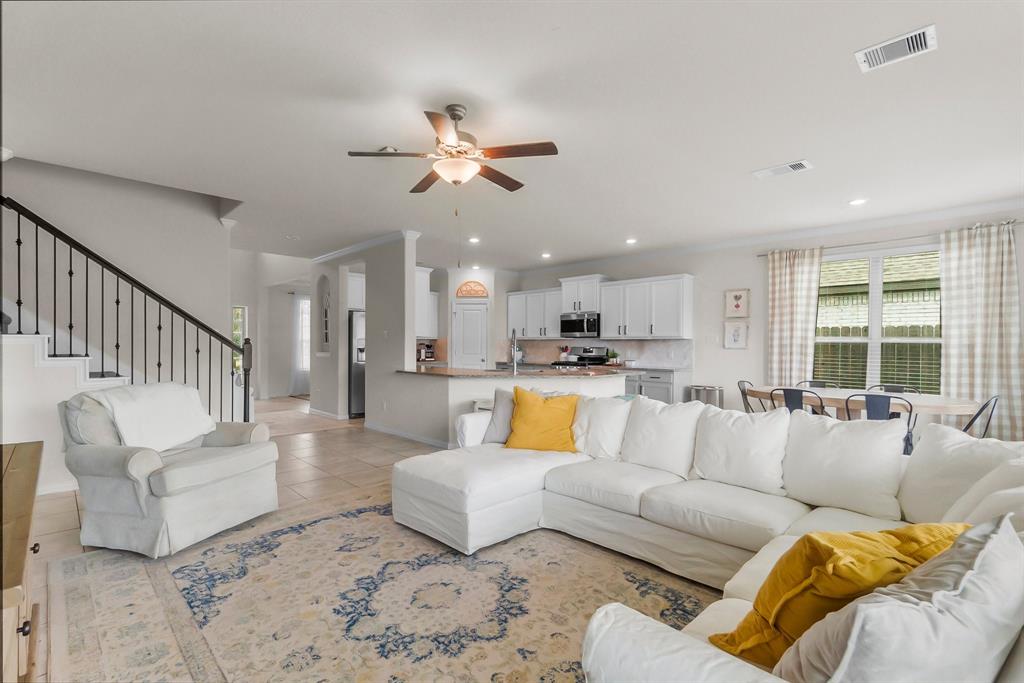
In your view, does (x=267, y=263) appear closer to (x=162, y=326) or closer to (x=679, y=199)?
(x=162, y=326)

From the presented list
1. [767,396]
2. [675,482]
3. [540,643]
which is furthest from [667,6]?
[767,396]

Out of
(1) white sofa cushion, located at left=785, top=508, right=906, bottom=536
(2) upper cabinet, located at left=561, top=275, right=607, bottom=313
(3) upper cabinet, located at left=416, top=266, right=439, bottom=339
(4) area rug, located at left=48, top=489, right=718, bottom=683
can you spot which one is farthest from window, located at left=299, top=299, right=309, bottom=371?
(1) white sofa cushion, located at left=785, top=508, right=906, bottom=536

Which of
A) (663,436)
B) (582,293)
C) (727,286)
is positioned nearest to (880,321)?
(727,286)

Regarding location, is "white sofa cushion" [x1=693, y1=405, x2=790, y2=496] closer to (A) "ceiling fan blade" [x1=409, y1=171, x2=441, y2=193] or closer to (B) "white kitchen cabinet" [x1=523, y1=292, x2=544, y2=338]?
(A) "ceiling fan blade" [x1=409, y1=171, x2=441, y2=193]

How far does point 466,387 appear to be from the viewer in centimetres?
578

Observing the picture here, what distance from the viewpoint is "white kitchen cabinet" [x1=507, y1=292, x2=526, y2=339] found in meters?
9.36

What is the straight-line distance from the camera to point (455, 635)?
2.25 metres

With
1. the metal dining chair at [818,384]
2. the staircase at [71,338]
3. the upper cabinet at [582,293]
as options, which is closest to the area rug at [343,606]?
the staircase at [71,338]

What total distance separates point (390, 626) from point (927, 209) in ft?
19.8

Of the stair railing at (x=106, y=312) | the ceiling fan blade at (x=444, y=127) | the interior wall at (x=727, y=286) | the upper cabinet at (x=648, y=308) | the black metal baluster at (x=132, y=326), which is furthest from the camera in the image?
the upper cabinet at (x=648, y=308)

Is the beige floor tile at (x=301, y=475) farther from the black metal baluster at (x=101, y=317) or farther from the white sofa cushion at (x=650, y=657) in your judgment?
the white sofa cushion at (x=650, y=657)

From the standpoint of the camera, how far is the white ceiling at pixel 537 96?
7.60ft

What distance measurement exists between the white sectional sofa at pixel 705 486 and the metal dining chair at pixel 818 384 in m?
3.29

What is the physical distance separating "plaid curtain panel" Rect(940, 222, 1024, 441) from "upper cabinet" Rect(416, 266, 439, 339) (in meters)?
6.47
